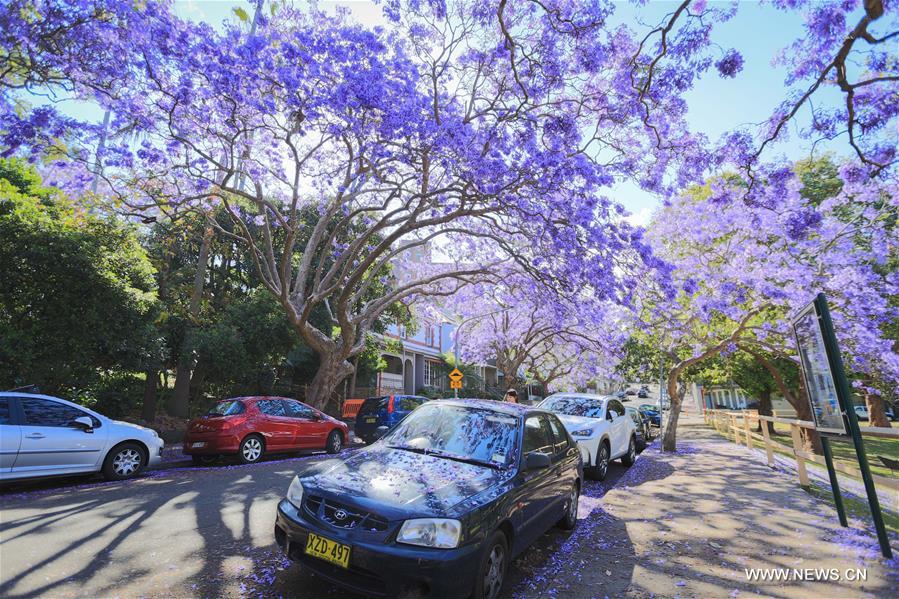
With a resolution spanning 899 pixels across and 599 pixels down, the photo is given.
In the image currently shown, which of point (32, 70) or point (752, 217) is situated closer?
point (32, 70)

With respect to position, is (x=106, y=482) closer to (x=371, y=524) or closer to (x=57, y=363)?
(x=57, y=363)

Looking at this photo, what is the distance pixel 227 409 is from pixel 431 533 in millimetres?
8832

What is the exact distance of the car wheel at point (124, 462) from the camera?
321 inches

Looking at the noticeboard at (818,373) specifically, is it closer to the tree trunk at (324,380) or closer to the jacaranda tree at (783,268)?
the jacaranda tree at (783,268)

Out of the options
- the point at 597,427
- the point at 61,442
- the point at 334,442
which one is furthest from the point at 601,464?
the point at 61,442

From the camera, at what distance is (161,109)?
10352 millimetres

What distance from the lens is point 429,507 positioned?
341cm

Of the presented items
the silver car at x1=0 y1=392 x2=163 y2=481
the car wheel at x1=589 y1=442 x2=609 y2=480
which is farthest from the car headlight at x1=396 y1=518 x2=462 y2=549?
the silver car at x1=0 y1=392 x2=163 y2=481

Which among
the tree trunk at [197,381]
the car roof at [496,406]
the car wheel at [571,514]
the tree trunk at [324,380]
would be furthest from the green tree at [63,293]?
the car wheel at [571,514]

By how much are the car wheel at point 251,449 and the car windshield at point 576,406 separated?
6.47 m

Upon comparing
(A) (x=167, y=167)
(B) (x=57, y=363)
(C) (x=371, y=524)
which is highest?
(A) (x=167, y=167)

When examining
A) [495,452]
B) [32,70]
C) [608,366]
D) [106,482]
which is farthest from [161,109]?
[608,366]

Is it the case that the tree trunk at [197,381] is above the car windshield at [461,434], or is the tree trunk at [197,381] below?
above

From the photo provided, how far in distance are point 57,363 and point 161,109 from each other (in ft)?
20.8
